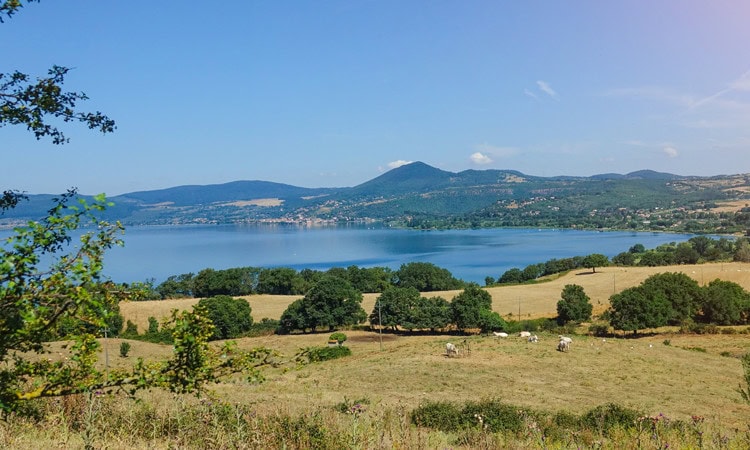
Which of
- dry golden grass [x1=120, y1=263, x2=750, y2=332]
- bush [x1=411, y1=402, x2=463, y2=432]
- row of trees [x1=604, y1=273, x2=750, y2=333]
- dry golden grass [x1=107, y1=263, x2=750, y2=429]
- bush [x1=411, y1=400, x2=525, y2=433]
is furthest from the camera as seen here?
dry golden grass [x1=120, y1=263, x2=750, y2=332]

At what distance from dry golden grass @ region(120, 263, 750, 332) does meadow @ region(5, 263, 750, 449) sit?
1301 centimetres

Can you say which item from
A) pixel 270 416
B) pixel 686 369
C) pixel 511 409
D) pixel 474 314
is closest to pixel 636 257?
pixel 474 314

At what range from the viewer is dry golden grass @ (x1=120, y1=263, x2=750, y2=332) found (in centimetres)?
5262

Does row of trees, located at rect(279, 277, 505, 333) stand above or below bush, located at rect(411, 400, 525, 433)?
below

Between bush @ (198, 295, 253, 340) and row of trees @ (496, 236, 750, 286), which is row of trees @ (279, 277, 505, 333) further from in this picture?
row of trees @ (496, 236, 750, 286)

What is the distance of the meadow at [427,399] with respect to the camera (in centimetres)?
564

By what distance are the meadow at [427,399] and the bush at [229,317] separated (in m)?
3.81

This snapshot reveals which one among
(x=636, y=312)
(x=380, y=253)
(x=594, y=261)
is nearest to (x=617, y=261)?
(x=594, y=261)

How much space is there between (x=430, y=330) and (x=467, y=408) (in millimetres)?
32084

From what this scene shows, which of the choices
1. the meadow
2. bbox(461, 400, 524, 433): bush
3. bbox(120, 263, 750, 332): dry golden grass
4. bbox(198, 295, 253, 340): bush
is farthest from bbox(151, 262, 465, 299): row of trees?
bbox(461, 400, 524, 433): bush

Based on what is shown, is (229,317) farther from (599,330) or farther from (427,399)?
(427,399)

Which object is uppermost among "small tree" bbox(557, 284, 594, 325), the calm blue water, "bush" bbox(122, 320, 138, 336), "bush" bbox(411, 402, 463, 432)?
"bush" bbox(411, 402, 463, 432)

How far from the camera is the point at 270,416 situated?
6680 millimetres

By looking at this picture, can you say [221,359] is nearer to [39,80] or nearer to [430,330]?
[39,80]
